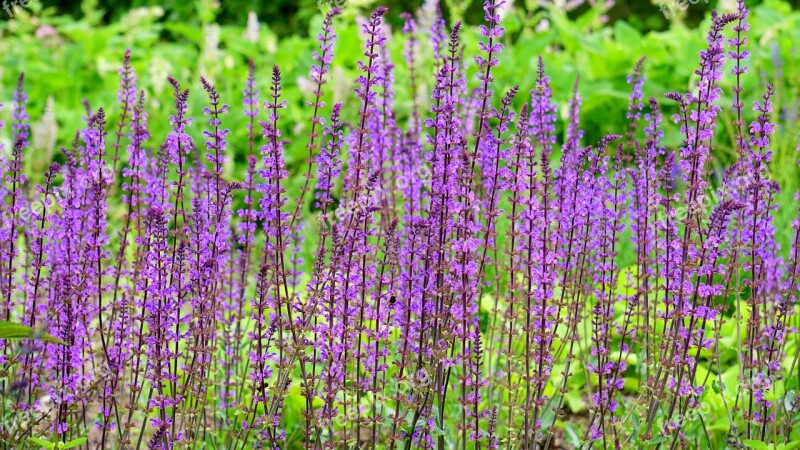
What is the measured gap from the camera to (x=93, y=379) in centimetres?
329

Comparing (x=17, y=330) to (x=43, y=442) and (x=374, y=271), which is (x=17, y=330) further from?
(x=374, y=271)

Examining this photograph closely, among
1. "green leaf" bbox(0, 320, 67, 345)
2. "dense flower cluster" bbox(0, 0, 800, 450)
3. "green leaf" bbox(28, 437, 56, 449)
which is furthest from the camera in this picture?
"dense flower cluster" bbox(0, 0, 800, 450)

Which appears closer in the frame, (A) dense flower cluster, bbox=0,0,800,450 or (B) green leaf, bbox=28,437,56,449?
(B) green leaf, bbox=28,437,56,449

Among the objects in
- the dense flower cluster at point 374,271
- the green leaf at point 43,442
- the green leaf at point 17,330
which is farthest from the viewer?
the dense flower cluster at point 374,271

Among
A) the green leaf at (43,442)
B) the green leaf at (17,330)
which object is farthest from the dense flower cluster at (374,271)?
the green leaf at (17,330)

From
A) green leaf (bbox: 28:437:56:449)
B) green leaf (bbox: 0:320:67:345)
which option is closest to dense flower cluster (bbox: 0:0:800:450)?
green leaf (bbox: 28:437:56:449)

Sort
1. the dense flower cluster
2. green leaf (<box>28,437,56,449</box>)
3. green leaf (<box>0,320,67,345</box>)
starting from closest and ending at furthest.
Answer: green leaf (<box>0,320,67,345</box>) < green leaf (<box>28,437,56,449</box>) < the dense flower cluster

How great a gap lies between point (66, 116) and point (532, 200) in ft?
22.0

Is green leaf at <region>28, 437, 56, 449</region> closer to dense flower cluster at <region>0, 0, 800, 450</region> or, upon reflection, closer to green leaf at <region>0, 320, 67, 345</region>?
dense flower cluster at <region>0, 0, 800, 450</region>

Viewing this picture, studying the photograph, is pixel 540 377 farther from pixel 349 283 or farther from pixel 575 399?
→ pixel 575 399

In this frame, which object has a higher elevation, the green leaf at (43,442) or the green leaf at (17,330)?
the green leaf at (17,330)

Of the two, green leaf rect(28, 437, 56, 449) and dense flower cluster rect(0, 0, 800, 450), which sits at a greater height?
dense flower cluster rect(0, 0, 800, 450)

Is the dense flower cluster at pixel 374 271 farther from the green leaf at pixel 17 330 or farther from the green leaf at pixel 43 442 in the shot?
the green leaf at pixel 17 330

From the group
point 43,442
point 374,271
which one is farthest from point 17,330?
point 374,271
